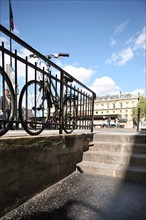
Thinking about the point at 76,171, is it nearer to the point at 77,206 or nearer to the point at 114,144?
the point at 114,144

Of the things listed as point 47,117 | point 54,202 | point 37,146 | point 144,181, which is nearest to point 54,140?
point 37,146

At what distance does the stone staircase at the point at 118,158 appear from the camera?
2.58m

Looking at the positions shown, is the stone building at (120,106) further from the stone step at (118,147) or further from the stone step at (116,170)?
the stone step at (116,170)

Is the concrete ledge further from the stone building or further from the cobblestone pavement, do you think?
the stone building

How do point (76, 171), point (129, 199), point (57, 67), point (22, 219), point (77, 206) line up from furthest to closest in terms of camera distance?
point (76, 171) → point (57, 67) → point (129, 199) → point (77, 206) → point (22, 219)

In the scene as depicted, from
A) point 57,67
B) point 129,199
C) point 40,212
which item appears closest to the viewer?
point 40,212

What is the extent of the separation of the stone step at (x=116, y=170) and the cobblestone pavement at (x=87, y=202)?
0.13m

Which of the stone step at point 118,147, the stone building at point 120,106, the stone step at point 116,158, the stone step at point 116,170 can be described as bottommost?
the stone step at point 116,170

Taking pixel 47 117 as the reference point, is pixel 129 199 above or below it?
below

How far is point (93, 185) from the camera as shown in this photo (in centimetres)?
234

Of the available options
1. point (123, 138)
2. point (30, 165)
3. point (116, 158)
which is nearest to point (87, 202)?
point (30, 165)

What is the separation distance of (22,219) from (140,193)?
5.02 ft

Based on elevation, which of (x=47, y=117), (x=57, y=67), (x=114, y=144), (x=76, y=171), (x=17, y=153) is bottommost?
(x=76, y=171)

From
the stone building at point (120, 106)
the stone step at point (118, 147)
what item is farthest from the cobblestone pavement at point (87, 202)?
the stone building at point (120, 106)
